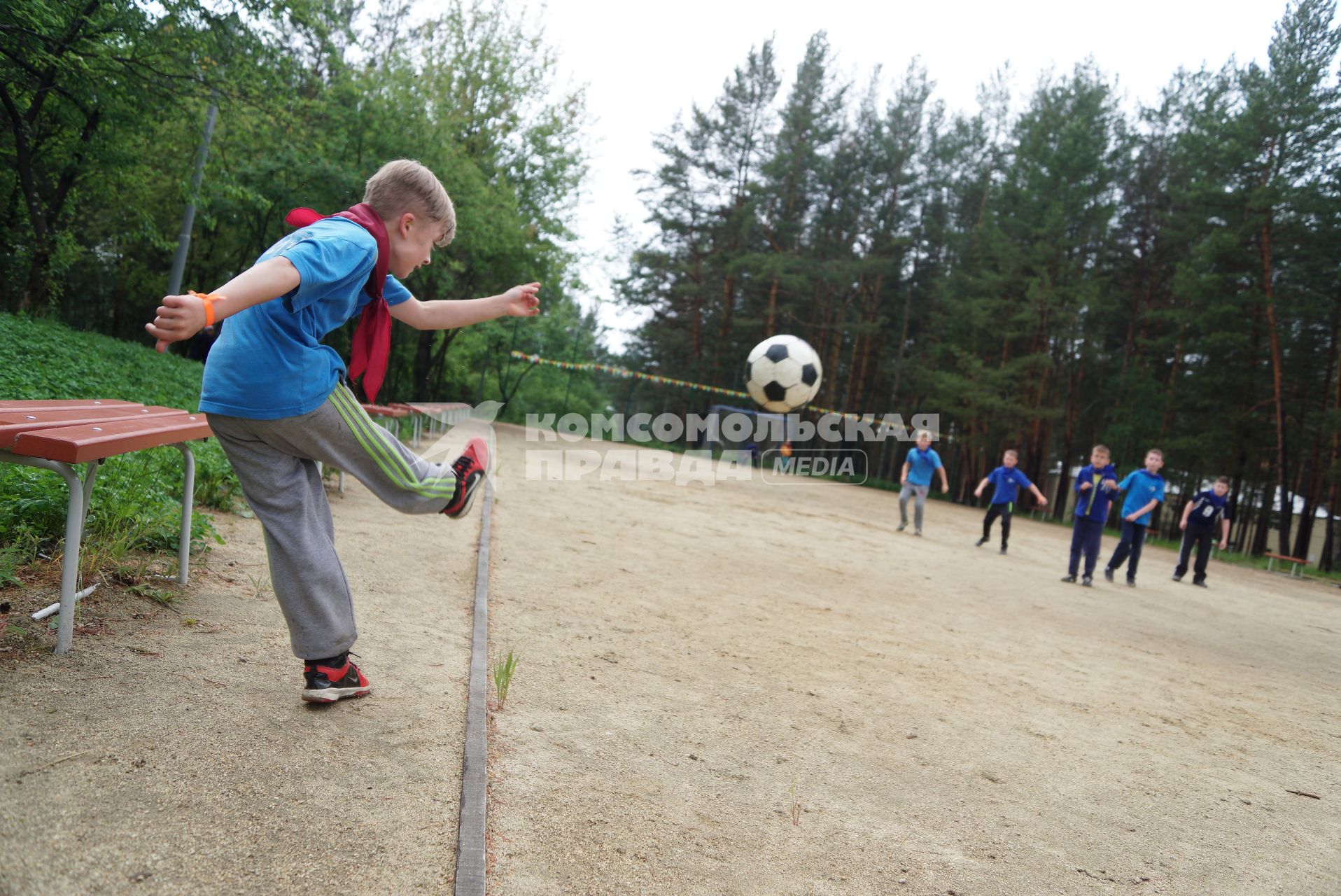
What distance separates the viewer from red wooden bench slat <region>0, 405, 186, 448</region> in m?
2.41

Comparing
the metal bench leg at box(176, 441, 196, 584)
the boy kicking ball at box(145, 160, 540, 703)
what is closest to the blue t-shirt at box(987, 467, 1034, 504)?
the metal bench leg at box(176, 441, 196, 584)

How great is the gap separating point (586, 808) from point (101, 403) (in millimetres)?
3120

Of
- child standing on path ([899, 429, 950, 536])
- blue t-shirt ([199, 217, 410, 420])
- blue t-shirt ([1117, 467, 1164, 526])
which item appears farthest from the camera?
child standing on path ([899, 429, 950, 536])

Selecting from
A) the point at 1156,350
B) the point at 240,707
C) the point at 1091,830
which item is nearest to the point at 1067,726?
the point at 1091,830

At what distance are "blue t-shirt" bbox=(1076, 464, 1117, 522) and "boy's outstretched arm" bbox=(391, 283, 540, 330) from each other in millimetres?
8838

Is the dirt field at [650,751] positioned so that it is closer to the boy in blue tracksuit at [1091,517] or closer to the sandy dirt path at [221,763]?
the sandy dirt path at [221,763]

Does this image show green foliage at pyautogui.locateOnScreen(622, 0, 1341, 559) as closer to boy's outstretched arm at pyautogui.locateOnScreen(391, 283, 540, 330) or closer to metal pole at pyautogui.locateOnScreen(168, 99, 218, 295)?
metal pole at pyautogui.locateOnScreen(168, 99, 218, 295)

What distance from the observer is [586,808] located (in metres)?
2.37

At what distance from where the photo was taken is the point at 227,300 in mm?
2096

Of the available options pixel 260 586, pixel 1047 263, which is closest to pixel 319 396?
pixel 260 586

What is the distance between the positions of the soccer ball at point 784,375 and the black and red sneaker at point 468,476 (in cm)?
1293

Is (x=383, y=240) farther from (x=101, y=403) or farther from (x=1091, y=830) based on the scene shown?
(x=1091, y=830)

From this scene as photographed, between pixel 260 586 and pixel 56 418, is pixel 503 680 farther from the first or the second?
pixel 56 418

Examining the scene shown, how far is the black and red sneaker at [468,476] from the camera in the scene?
2.95 metres
